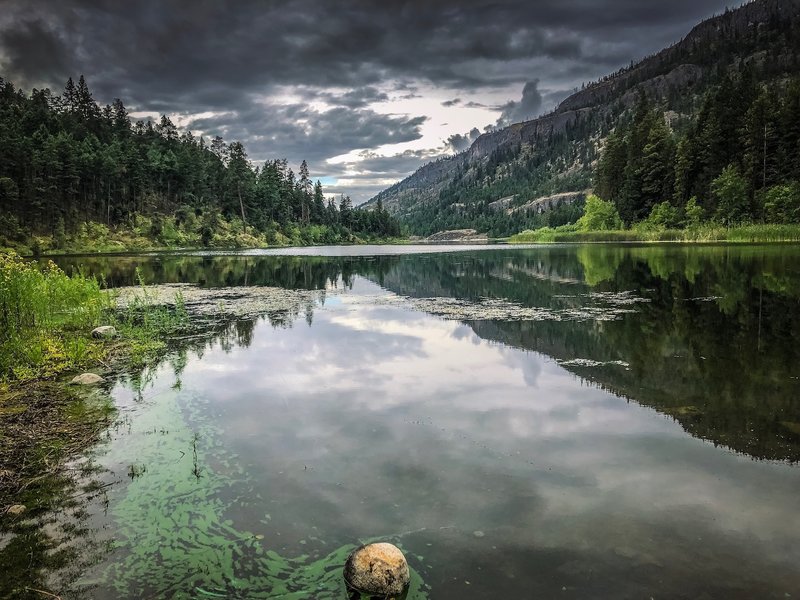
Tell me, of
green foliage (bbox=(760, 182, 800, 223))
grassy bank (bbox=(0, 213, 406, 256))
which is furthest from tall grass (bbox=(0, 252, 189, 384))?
green foliage (bbox=(760, 182, 800, 223))

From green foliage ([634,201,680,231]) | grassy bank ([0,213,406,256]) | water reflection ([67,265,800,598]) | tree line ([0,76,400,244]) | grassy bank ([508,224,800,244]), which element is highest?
tree line ([0,76,400,244])

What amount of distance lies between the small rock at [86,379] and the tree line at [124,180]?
89.3 metres

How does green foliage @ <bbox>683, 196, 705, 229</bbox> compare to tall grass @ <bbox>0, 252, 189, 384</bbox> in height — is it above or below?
above

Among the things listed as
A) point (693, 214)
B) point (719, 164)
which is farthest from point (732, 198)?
point (719, 164)

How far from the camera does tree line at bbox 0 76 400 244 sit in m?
96.8

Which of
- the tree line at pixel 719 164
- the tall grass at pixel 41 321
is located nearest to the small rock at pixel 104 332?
the tall grass at pixel 41 321

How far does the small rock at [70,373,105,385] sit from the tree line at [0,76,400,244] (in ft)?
293

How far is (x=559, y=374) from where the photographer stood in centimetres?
1407

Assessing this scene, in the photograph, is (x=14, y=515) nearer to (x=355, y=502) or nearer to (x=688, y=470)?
(x=355, y=502)

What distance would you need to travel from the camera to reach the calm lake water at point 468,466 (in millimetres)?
5910

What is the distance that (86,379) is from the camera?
1405 cm

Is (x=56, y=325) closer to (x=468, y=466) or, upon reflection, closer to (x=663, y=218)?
(x=468, y=466)

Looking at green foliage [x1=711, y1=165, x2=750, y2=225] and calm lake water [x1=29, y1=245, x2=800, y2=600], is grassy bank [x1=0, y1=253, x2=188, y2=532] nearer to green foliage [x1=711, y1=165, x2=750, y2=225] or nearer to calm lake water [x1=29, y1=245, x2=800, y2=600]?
calm lake water [x1=29, y1=245, x2=800, y2=600]

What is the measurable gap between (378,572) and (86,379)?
11.9 meters
